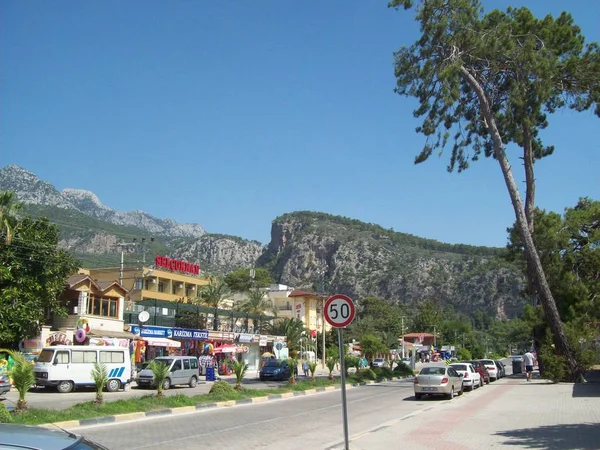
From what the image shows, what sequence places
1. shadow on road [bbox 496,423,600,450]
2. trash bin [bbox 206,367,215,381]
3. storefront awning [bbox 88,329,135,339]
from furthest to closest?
1. trash bin [bbox 206,367,215,381]
2. storefront awning [bbox 88,329,135,339]
3. shadow on road [bbox 496,423,600,450]

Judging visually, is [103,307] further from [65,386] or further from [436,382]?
[436,382]

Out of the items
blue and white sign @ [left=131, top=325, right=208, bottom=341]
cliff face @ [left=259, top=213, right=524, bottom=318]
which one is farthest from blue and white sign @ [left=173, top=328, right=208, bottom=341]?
cliff face @ [left=259, top=213, right=524, bottom=318]

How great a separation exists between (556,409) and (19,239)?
3033cm

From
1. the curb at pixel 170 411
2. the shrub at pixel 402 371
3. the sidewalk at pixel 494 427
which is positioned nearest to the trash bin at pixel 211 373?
the curb at pixel 170 411

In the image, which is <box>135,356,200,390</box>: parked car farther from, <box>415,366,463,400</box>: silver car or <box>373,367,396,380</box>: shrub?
<box>373,367,396,380</box>: shrub

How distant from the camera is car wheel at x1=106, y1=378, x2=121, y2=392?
28208 mm

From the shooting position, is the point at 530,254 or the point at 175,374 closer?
the point at 175,374

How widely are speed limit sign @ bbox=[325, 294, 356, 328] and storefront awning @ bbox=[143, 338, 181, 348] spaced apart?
34.6m

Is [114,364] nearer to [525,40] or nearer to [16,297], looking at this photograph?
[16,297]

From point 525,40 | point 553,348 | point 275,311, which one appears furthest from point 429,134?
point 275,311

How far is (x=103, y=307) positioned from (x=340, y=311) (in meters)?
35.4

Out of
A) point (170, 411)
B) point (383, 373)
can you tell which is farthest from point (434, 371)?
point (383, 373)

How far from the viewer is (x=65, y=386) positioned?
88.7ft

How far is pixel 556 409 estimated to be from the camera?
17.9 metres
